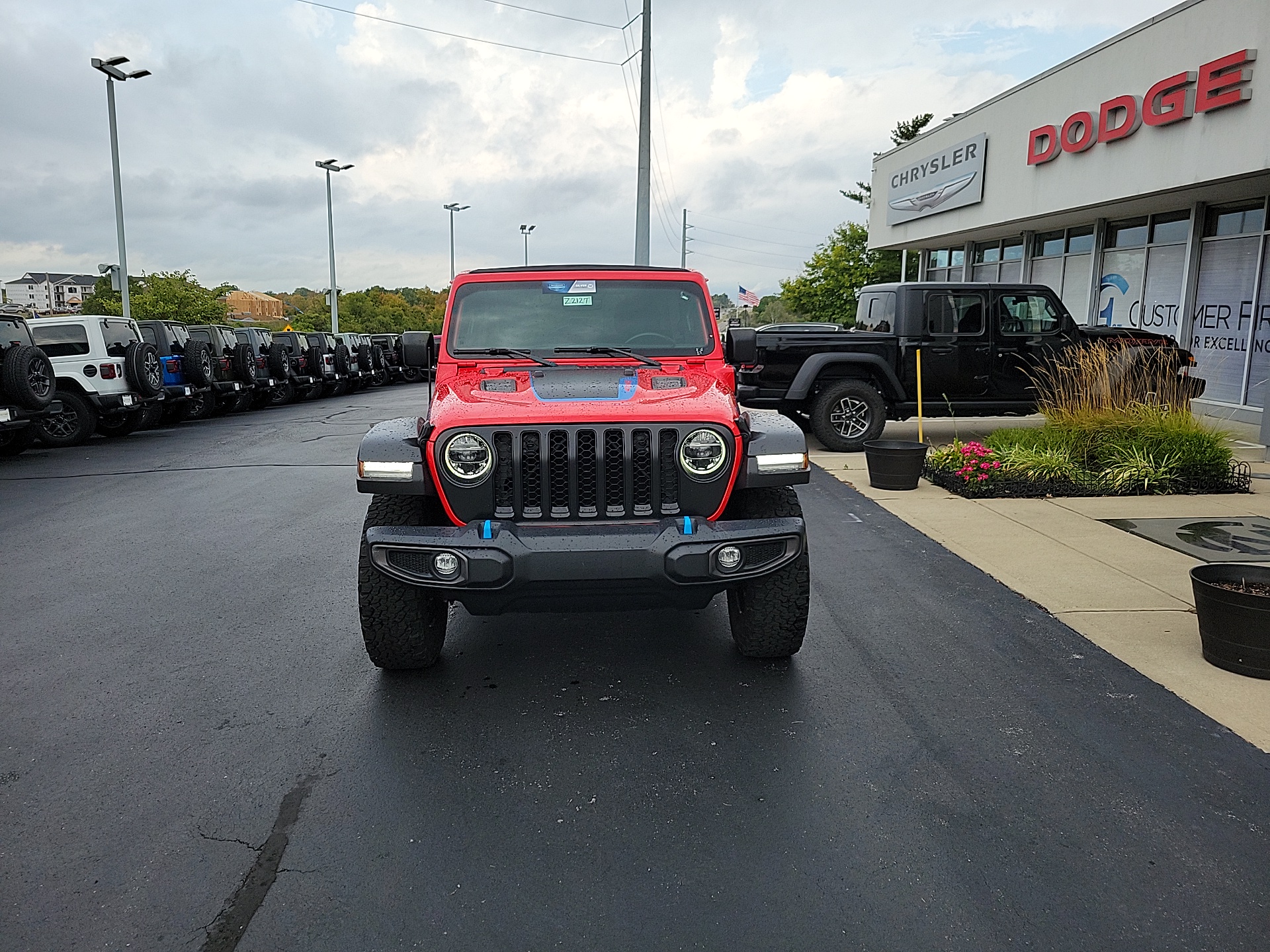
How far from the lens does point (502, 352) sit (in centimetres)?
506

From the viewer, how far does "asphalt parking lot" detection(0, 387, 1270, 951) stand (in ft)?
8.57

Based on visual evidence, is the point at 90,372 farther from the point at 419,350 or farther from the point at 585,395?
the point at 585,395

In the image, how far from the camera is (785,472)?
402 cm

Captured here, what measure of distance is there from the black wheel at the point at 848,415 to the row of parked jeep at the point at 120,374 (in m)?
5.27

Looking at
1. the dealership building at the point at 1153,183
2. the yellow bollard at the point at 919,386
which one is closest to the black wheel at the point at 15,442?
the yellow bollard at the point at 919,386

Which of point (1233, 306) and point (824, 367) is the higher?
point (1233, 306)

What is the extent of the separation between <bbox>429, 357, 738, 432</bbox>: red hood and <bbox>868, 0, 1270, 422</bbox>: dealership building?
10.5m

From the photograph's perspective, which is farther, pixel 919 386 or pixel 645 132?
pixel 645 132

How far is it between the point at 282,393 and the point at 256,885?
20.8m

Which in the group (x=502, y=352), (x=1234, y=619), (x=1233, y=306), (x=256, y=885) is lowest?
(x=256, y=885)

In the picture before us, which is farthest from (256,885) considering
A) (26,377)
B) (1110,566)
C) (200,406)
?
(200,406)

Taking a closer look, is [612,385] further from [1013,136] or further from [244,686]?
[1013,136]

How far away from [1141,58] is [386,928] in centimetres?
1711

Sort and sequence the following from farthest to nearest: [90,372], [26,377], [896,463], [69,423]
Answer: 1. [69,423]
2. [90,372]
3. [26,377]
4. [896,463]
